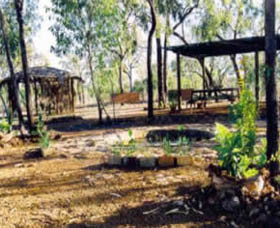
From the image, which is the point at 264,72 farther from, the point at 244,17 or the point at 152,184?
the point at 244,17

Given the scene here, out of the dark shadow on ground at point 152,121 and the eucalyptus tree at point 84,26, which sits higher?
the eucalyptus tree at point 84,26

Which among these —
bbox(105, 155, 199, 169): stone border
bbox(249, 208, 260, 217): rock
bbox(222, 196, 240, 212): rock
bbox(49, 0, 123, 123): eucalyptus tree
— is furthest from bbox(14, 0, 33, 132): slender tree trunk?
bbox(249, 208, 260, 217): rock

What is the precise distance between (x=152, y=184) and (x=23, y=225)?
1.42m

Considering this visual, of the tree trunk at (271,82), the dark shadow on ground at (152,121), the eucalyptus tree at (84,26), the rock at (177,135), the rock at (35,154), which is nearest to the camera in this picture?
the tree trunk at (271,82)

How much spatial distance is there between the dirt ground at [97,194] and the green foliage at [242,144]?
0.44 m

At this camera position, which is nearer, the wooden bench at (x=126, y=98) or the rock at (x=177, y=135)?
the rock at (x=177, y=135)

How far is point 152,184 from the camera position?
3275 millimetres

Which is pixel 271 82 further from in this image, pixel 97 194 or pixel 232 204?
pixel 97 194

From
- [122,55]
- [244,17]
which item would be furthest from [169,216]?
[122,55]

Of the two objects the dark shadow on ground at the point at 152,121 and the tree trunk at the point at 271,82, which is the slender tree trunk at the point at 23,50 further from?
the tree trunk at the point at 271,82

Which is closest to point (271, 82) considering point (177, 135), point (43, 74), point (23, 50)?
point (177, 135)

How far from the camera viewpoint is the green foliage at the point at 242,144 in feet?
8.75

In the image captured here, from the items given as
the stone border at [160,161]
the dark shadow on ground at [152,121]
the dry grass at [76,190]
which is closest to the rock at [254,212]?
the dry grass at [76,190]

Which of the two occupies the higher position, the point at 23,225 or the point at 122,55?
the point at 122,55
